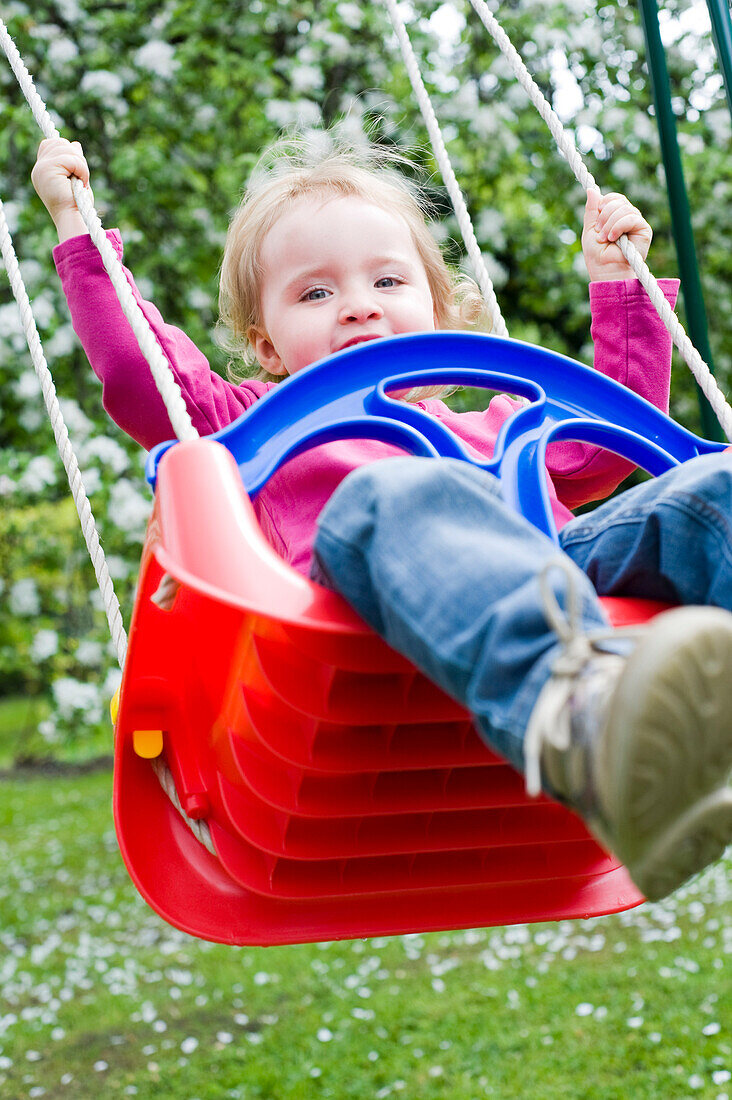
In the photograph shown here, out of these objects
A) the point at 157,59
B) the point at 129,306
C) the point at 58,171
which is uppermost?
the point at 157,59

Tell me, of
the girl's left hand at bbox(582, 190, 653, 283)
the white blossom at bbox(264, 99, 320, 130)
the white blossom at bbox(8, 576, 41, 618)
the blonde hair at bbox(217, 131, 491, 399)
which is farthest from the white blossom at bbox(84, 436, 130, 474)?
the girl's left hand at bbox(582, 190, 653, 283)

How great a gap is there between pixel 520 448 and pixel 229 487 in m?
0.39

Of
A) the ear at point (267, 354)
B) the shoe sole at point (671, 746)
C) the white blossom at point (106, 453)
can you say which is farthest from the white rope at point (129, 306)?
the white blossom at point (106, 453)

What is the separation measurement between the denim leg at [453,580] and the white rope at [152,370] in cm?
26

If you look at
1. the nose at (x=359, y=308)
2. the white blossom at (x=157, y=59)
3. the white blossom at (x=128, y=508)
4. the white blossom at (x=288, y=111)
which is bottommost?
the white blossom at (x=128, y=508)

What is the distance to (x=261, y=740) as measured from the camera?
3.92 feet

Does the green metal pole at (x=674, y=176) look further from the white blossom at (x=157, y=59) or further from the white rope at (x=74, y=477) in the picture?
the white blossom at (x=157, y=59)

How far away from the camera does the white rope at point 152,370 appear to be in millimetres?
1223

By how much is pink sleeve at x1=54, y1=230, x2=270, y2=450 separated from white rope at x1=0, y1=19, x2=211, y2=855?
85 mm

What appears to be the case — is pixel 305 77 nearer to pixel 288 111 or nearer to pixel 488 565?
pixel 288 111

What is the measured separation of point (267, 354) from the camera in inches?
77.1

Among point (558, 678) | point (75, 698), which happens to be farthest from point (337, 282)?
point (75, 698)

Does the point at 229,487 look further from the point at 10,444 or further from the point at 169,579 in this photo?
the point at 10,444

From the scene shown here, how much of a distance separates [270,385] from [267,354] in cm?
15
